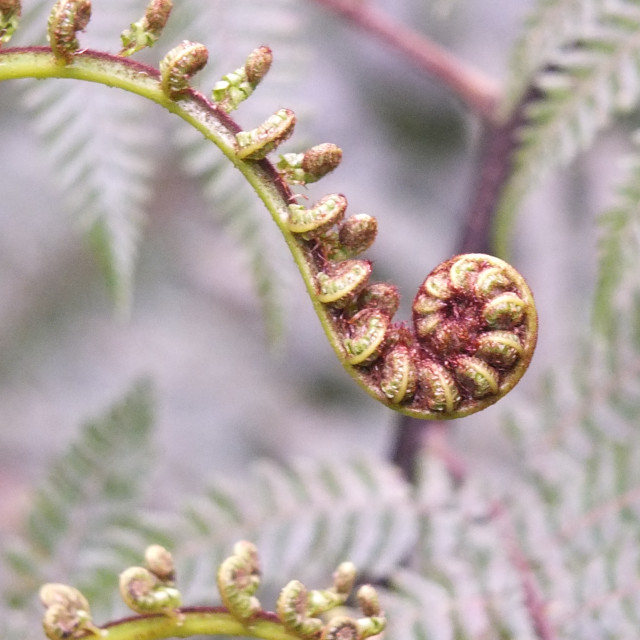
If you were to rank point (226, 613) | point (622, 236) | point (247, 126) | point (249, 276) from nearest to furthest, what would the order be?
point (226, 613) → point (622, 236) → point (247, 126) → point (249, 276)

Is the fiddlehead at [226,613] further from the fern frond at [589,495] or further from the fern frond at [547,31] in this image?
the fern frond at [547,31]

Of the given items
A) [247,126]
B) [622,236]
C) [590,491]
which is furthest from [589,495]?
[247,126]

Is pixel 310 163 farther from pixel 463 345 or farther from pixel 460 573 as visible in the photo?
pixel 460 573

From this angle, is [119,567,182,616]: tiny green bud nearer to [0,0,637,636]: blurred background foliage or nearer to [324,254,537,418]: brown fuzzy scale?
[324,254,537,418]: brown fuzzy scale

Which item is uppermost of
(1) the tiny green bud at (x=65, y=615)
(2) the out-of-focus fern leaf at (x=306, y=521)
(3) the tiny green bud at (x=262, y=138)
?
(3) the tiny green bud at (x=262, y=138)

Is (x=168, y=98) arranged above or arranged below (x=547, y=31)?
below

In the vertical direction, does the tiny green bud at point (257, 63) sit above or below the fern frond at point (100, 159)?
below

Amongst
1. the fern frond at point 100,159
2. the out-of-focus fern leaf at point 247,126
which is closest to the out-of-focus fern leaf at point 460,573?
the out-of-focus fern leaf at point 247,126
